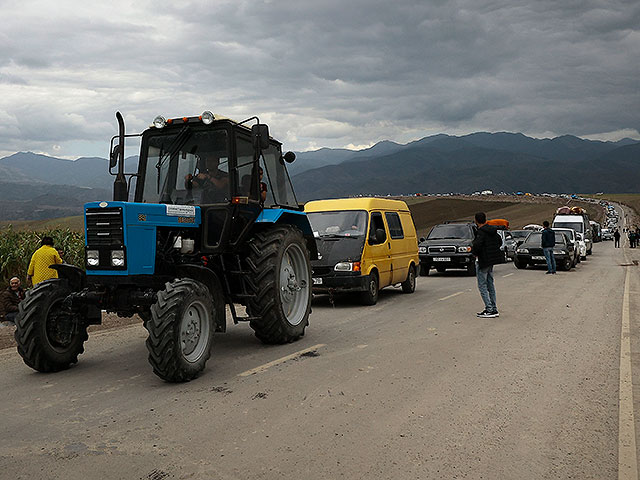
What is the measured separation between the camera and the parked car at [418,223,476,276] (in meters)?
20.1

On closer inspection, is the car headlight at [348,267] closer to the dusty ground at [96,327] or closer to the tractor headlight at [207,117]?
the dusty ground at [96,327]

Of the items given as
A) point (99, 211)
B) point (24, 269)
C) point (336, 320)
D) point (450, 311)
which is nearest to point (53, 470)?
point (99, 211)

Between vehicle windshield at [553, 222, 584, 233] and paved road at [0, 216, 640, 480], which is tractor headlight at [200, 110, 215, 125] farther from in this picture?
vehicle windshield at [553, 222, 584, 233]

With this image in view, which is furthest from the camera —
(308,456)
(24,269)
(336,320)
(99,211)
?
(24,269)

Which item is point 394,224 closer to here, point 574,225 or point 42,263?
point 42,263

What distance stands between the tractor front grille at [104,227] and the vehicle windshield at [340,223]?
6.79 metres

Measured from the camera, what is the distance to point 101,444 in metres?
4.50

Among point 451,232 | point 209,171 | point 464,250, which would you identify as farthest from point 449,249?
point 209,171

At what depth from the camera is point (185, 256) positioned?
714 centimetres

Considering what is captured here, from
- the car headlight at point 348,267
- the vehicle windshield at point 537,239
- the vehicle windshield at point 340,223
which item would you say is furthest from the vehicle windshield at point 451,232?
the car headlight at point 348,267

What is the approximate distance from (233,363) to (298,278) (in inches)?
83.4

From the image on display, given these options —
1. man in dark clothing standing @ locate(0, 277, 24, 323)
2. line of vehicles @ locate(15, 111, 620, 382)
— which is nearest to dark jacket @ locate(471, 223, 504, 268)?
line of vehicles @ locate(15, 111, 620, 382)

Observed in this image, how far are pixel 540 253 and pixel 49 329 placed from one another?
20316 millimetres

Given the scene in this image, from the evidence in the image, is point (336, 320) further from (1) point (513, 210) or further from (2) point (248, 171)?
(1) point (513, 210)
